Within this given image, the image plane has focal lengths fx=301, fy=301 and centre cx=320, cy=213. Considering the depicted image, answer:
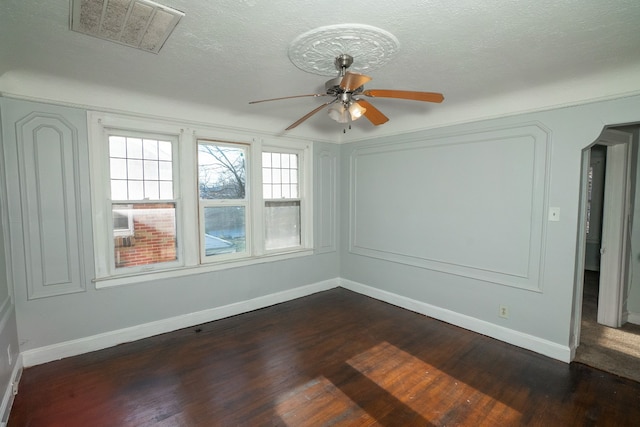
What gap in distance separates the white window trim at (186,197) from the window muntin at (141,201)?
0.23 feet

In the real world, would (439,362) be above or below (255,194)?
below

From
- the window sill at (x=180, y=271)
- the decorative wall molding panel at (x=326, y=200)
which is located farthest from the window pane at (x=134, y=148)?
the decorative wall molding panel at (x=326, y=200)

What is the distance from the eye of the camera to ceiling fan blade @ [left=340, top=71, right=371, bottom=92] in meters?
1.63

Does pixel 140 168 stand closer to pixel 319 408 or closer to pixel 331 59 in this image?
pixel 331 59

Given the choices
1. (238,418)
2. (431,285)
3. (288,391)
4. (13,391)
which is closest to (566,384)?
(431,285)

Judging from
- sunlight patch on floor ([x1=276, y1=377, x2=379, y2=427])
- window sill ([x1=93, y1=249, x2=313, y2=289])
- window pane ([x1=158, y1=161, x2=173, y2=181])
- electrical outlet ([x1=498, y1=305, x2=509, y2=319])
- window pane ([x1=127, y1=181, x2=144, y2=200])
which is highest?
window pane ([x1=158, y1=161, x2=173, y2=181])

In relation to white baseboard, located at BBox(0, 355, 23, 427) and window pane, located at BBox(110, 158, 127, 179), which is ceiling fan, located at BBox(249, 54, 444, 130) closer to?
window pane, located at BBox(110, 158, 127, 179)

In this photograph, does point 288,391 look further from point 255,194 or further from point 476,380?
point 255,194

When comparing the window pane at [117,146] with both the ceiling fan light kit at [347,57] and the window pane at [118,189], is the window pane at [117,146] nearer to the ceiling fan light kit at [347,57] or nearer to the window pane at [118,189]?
the window pane at [118,189]

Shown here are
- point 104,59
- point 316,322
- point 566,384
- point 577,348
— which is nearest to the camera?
point 104,59

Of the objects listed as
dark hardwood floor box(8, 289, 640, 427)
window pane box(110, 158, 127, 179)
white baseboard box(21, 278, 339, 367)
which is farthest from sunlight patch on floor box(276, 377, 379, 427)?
window pane box(110, 158, 127, 179)

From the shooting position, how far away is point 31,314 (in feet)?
8.36

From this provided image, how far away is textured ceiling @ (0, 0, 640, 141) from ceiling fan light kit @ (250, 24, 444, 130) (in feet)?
0.23

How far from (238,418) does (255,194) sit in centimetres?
241
